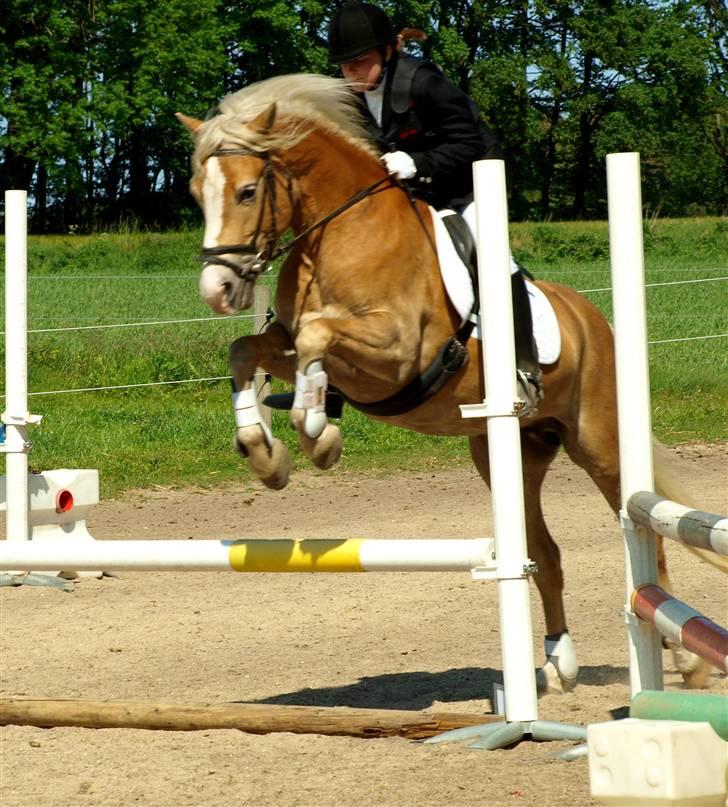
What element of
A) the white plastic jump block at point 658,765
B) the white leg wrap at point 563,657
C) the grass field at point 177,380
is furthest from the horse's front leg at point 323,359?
the grass field at point 177,380

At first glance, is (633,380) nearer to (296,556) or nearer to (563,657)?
(296,556)

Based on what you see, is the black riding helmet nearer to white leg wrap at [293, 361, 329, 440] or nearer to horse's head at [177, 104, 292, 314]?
horse's head at [177, 104, 292, 314]

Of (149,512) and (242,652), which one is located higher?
(149,512)

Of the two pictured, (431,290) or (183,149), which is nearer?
(431,290)

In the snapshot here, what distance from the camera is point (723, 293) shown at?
1474 cm

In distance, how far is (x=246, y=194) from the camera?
149 inches

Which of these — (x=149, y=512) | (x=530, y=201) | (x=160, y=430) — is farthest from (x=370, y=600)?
(x=530, y=201)

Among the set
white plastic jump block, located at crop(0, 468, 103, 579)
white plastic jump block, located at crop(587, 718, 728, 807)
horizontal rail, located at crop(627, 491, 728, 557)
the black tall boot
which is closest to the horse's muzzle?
the black tall boot

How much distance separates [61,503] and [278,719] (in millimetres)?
3314

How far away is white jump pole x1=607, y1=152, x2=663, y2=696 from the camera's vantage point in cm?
339

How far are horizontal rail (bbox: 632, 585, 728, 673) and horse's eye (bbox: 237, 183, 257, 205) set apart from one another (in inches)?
60.9

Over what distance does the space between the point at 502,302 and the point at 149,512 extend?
4615 mm

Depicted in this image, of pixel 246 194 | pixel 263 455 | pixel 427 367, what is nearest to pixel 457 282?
pixel 427 367

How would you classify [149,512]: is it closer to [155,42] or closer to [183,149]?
[155,42]
